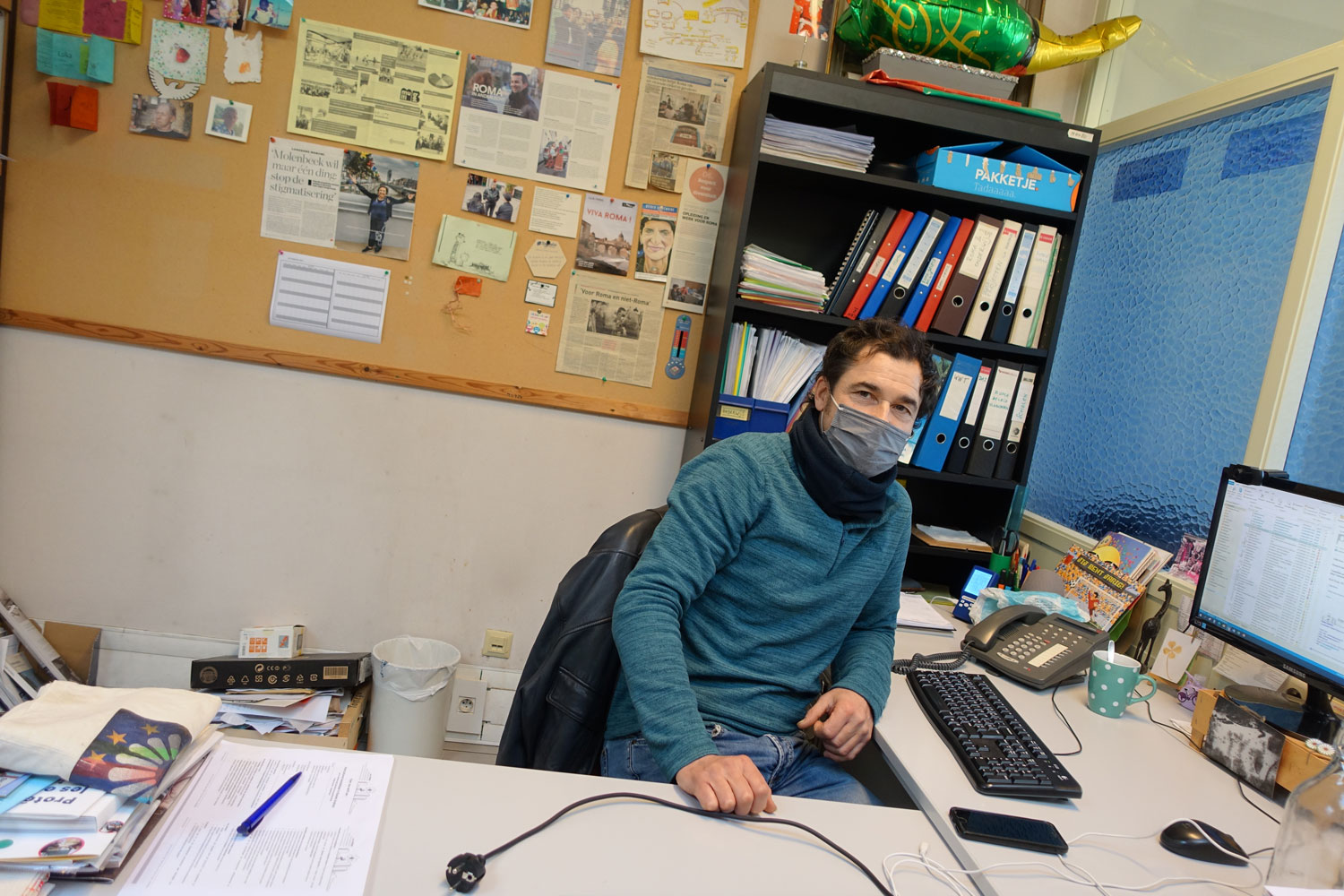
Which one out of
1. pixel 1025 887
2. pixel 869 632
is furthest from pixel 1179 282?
pixel 1025 887

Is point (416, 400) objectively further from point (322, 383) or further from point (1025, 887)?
point (1025, 887)

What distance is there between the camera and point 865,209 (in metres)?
2.46

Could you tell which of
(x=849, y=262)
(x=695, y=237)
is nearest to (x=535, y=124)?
(x=695, y=237)

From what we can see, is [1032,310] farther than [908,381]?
Yes

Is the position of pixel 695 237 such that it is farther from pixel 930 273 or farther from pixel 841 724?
pixel 841 724

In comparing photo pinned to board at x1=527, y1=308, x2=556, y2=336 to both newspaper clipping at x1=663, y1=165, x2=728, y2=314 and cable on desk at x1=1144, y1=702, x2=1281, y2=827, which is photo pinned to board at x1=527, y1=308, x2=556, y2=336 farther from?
cable on desk at x1=1144, y1=702, x2=1281, y2=827

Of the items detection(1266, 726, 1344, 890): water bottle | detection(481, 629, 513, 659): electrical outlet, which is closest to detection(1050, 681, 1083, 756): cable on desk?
detection(1266, 726, 1344, 890): water bottle

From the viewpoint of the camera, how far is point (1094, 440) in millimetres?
2330

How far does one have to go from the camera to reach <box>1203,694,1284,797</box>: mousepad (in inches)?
50.8

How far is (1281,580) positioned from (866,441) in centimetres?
72

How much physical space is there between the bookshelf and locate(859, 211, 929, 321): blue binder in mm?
78

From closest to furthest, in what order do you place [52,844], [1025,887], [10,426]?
[52,844] → [1025,887] → [10,426]

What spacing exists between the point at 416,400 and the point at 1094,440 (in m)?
1.91

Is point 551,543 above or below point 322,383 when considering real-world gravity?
below
